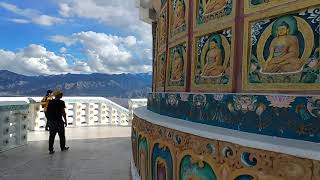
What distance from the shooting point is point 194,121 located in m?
3.71

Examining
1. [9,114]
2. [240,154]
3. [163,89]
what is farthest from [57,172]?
[240,154]

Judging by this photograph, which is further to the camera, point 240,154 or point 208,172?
point 208,172

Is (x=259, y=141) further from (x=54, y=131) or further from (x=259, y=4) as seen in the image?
(x=54, y=131)

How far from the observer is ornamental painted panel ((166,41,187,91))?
173 inches

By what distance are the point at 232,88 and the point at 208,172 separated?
0.86 metres

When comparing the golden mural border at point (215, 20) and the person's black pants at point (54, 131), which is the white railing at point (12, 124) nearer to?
the person's black pants at point (54, 131)

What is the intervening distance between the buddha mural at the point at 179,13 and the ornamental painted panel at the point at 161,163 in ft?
5.08

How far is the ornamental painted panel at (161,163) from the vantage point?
3.73 m

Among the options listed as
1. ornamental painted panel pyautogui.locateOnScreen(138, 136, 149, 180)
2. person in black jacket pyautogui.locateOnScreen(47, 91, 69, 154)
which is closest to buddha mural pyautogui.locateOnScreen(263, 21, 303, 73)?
ornamental painted panel pyautogui.locateOnScreen(138, 136, 149, 180)

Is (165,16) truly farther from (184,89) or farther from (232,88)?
(232,88)

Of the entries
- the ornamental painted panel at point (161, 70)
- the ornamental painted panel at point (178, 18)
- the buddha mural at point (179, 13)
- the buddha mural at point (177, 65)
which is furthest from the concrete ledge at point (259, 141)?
the ornamental painted panel at point (161, 70)

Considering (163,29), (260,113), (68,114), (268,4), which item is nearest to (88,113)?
(68,114)

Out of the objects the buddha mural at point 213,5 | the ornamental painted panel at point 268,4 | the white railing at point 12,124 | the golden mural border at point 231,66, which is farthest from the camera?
the white railing at point 12,124

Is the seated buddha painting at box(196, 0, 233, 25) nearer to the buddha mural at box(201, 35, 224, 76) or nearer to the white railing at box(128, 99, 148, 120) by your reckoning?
the buddha mural at box(201, 35, 224, 76)
